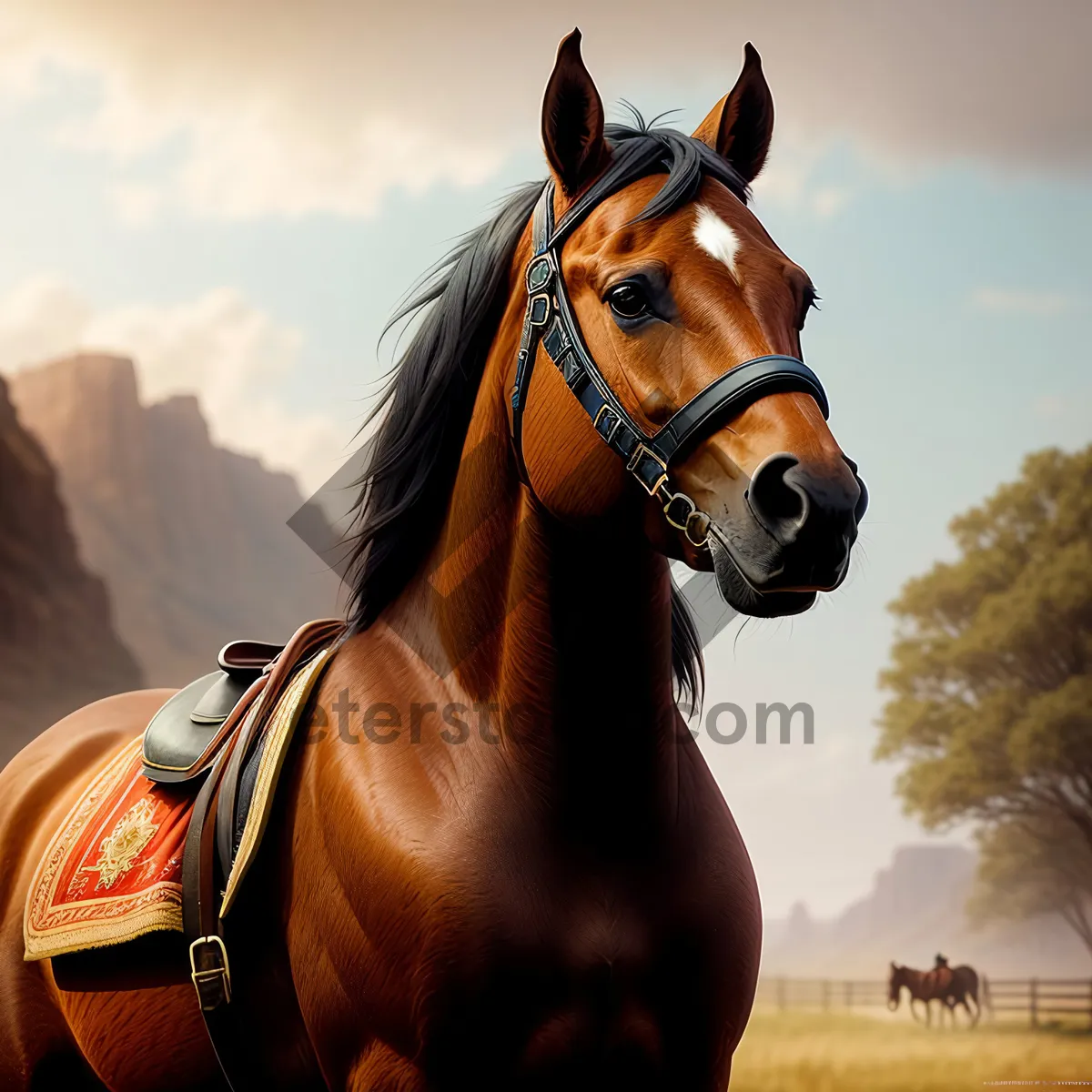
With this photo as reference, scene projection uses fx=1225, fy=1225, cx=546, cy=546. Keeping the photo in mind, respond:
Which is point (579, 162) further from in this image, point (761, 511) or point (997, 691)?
point (997, 691)

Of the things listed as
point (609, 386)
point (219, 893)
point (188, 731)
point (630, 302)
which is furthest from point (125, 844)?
point (630, 302)

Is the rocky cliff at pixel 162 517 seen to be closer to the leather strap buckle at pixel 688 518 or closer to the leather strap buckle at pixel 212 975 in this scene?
the leather strap buckle at pixel 212 975

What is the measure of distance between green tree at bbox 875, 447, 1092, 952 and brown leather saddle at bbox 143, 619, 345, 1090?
18386 mm

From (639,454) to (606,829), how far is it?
714mm

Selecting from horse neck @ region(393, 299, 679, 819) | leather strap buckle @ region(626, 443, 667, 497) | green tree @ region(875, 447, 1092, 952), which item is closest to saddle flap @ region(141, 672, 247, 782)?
horse neck @ region(393, 299, 679, 819)

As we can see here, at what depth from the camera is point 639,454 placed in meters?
2.15

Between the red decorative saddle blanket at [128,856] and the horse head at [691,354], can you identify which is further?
the red decorative saddle blanket at [128,856]

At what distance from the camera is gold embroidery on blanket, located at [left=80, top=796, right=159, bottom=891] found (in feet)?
9.64

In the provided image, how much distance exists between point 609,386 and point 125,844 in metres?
1.71

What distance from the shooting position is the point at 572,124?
2.40 m

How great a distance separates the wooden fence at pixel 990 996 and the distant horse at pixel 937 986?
769 millimetres

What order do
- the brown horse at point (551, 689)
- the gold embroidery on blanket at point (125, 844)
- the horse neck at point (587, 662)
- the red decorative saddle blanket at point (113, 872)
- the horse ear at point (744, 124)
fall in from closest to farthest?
1. the brown horse at point (551, 689)
2. the horse neck at point (587, 662)
3. the horse ear at point (744, 124)
4. the red decorative saddle blanket at point (113, 872)
5. the gold embroidery on blanket at point (125, 844)

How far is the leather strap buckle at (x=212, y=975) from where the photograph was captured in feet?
8.52

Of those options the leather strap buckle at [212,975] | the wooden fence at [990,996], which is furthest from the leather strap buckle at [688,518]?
the wooden fence at [990,996]
